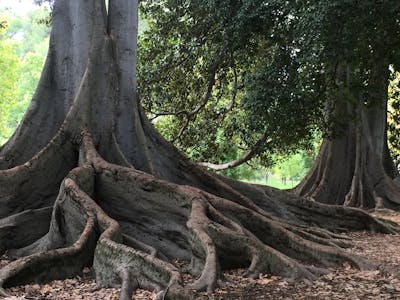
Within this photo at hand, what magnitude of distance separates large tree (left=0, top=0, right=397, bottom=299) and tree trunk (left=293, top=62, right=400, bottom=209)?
385 centimetres

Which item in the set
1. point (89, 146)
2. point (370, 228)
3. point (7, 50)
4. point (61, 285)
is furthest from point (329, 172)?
point (7, 50)

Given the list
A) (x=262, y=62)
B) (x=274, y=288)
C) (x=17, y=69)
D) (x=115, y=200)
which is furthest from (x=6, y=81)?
(x=274, y=288)

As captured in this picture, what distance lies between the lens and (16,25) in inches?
2800

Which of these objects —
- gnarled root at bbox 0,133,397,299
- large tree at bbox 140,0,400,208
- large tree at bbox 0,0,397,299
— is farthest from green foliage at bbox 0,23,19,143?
gnarled root at bbox 0,133,397,299

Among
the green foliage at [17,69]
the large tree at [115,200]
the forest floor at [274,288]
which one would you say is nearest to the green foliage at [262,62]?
the large tree at [115,200]

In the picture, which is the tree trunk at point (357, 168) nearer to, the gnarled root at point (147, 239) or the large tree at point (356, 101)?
the large tree at point (356, 101)

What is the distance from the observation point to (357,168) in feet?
45.7

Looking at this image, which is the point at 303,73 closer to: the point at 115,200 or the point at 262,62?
the point at 262,62

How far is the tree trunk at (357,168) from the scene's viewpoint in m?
13.7

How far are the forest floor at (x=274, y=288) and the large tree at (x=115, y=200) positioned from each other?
0.13 meters

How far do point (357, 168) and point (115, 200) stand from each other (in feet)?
28.8

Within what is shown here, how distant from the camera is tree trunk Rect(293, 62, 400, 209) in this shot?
13.7 m

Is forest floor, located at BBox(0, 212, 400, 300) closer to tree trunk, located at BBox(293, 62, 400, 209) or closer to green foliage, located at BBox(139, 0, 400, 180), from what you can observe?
green foliage, located at BBox(139, 0, 400, 180)

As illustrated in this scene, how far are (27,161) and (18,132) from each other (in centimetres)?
56
